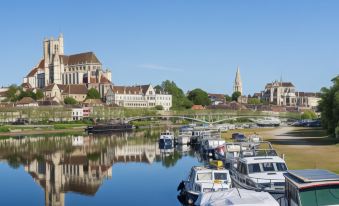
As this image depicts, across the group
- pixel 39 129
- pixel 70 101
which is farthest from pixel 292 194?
pixel 70 101

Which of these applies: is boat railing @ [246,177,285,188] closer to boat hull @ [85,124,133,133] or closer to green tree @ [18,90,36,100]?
boat hull @ [85,124,133,133]

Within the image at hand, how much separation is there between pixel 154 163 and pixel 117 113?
356 feet

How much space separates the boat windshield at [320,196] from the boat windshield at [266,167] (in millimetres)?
10525

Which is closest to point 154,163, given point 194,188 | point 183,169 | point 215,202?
point 183,169

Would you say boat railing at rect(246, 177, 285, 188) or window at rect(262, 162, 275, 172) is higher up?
window at rect(262, 162, 275, 172)

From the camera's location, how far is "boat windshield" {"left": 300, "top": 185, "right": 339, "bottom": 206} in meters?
17.0

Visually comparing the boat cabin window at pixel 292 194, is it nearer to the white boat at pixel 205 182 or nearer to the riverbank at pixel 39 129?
the white boat at pixel 205 182

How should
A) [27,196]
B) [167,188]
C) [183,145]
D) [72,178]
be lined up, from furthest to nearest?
[183,145] → [72,178] → [167,188] → [27,196]

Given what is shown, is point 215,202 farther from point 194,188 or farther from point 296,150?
point 296,150

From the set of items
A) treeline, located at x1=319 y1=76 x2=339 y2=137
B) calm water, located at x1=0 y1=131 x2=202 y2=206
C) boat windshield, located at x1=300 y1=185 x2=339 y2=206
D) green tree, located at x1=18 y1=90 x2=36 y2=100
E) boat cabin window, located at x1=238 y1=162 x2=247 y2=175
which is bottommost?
calm water, located at x1=0 y1=131 x2=202 y2=206

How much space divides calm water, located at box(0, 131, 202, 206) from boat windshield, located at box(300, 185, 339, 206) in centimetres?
1478

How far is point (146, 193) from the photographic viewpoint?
3569 centimetres

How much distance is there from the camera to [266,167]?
28250 millimetres

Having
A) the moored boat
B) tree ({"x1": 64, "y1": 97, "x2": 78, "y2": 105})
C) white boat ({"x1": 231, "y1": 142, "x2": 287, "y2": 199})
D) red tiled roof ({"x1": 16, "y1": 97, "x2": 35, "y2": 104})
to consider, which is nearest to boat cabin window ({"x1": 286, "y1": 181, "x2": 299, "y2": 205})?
white boat ({"x1": 231, "y1": 142, "x2": 287, "y2": 199})
